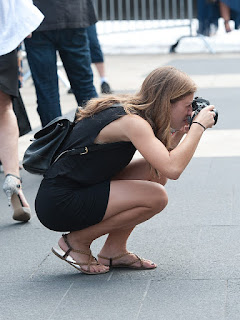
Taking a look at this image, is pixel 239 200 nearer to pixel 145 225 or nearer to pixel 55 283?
pixel 145 225

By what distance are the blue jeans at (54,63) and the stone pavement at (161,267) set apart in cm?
56

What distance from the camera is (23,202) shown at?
4.80 m

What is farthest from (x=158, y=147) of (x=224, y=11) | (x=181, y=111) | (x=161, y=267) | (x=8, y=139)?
(x=224, y=11)

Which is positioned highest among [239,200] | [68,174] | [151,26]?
[68,174]

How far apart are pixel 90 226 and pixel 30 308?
507mm

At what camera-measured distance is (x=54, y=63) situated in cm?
583

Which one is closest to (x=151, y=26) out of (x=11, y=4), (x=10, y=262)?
(x=11, y=4)

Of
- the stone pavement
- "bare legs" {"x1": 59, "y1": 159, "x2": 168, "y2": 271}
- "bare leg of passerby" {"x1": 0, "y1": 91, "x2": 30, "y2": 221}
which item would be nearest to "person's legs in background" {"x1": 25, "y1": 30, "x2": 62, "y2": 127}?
the stone pavement

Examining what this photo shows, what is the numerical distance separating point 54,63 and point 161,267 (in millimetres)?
2273

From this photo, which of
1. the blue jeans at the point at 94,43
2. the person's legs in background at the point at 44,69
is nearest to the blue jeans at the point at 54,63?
the person's legs in background at the point at 44,69

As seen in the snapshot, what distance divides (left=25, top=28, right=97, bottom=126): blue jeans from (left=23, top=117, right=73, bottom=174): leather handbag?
1.94 meters

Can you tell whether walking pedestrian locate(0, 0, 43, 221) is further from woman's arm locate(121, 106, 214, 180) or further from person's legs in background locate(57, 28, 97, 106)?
woman's arm locate(121, 106, 214, 180)

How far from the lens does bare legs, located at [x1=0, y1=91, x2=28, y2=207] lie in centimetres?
492

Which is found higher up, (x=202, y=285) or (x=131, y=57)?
(x=202, y=285)
